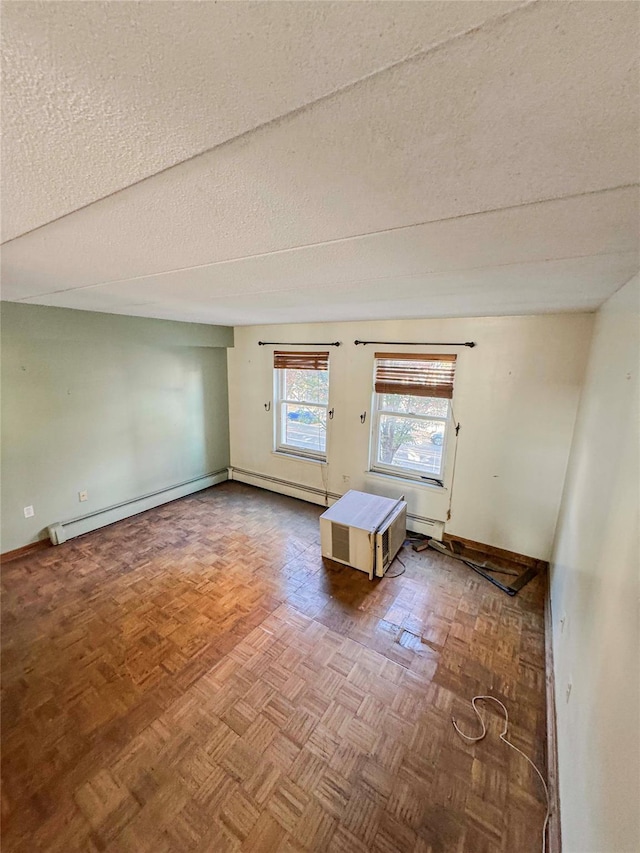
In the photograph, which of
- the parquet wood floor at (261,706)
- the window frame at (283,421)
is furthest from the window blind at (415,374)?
the parquet wood floor at (261,706)

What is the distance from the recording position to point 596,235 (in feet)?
3.21

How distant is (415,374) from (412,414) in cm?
41

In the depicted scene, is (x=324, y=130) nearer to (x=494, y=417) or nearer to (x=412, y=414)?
(x=494, y=417)

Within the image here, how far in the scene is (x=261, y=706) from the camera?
5.83ft

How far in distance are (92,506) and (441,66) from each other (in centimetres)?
411

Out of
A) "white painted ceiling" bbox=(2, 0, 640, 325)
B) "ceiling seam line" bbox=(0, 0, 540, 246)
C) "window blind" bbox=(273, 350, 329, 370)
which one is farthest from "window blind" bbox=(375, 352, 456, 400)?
"ceiling seam line" bbox=(0, 0, 540, 246)

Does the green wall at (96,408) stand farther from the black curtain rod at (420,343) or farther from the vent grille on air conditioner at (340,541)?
the vent grille on air conditioner at (340,541)

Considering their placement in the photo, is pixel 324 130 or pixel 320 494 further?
pixel 320 494

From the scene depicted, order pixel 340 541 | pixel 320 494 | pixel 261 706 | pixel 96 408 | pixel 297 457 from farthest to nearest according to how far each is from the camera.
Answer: pixel 297 457 → pixel 320 494 → pixel 96 408 → pixel 340 541 → pixel 261 706

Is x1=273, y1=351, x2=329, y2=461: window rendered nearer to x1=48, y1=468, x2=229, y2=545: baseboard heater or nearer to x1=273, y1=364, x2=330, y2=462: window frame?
x1=273, y1=364, x2=330, y2=462: window frame

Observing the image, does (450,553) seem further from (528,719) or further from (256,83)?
(256,83)

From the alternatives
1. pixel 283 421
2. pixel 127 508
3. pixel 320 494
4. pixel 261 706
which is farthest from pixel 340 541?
pixel 127 508

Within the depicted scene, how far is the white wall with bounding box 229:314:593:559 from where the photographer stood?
2701 mm

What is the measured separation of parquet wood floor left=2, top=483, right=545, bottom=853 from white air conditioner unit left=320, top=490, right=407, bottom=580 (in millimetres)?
144
